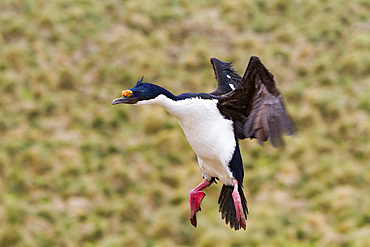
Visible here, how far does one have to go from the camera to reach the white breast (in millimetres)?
3615

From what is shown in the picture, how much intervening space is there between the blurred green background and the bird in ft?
27.1

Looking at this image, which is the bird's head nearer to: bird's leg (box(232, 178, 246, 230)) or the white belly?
the white belly

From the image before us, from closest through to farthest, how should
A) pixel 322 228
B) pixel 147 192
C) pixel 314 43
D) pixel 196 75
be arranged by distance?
pixel 322 228
pixel 147 192
pixel 196 75
pixel 314 43

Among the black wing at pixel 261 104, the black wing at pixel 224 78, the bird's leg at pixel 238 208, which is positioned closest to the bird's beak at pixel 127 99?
the black wing at pixel 261 104

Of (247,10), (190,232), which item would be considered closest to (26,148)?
(190,232)

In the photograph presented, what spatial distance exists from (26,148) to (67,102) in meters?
1.78

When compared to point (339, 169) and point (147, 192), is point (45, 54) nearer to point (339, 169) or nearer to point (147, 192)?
point (147, 192)

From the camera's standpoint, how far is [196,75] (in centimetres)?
1567

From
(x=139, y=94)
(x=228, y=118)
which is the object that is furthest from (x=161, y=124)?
(x=139, y=94)

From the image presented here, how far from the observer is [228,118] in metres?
3.78

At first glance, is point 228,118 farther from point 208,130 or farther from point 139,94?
point 139,94

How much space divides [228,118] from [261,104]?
297 mm

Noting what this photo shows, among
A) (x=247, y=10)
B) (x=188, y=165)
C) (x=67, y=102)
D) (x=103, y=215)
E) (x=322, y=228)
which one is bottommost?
(x=322, y=228)

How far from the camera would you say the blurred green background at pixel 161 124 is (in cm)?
1225
